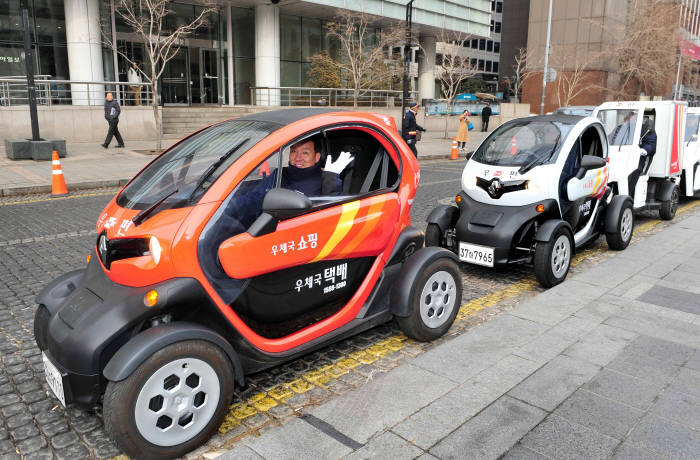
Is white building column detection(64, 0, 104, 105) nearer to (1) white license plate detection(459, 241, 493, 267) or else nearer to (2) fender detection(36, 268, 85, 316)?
(1) white license plate detection(459, 241, 493, 267)

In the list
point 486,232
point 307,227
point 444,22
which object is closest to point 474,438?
point 307,227

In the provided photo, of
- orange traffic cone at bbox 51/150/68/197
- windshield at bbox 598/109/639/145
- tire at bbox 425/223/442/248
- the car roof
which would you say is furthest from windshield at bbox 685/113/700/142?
orange traffic cone at bbox 51/150/68/197

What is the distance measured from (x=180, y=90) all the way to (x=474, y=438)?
28.2m

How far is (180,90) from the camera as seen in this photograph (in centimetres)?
2830

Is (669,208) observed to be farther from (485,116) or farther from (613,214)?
(485,116)

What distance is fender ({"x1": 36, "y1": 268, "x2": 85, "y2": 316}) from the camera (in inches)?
133

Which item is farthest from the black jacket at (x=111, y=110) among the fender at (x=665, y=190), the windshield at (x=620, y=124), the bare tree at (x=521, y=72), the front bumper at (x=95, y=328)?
the bare tree at (x=521, y=72)

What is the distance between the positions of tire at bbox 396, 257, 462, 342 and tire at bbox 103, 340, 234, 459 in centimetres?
157

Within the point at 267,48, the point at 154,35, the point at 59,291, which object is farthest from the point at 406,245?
the point at 267,48

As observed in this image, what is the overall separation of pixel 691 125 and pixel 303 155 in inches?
353

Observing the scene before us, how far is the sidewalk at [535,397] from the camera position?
290cm

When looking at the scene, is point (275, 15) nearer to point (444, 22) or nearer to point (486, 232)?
point (444, 22)

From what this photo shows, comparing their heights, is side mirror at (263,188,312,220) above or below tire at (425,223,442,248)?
above

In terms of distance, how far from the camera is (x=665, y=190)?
Answer: 9062 millimetres
